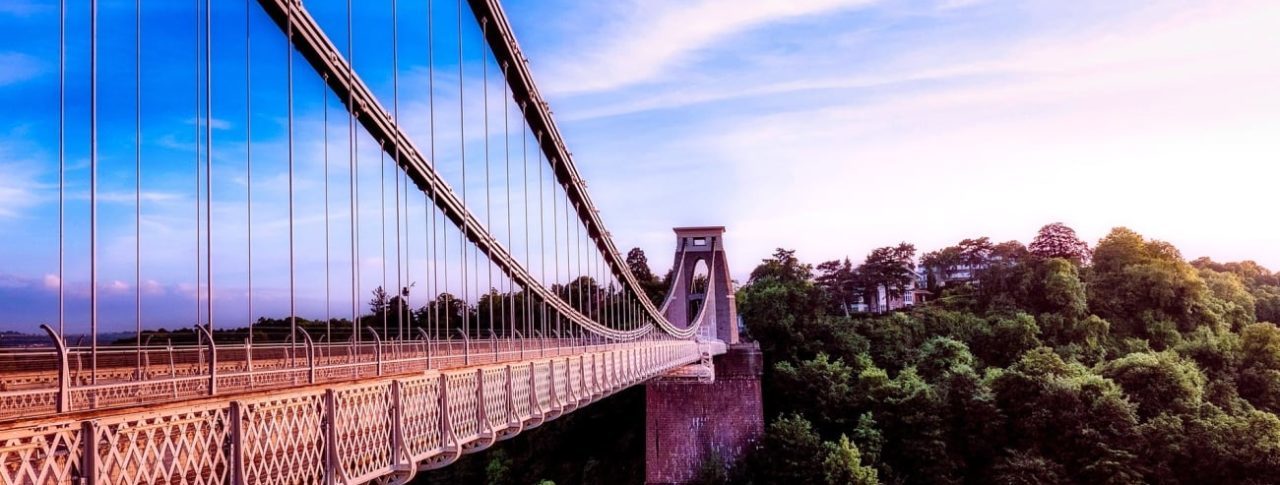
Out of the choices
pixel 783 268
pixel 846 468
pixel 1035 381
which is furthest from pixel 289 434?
pixel 783 268

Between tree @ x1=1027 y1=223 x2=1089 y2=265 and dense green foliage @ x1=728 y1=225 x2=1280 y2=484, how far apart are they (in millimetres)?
8584

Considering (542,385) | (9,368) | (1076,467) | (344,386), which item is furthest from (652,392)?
(344,386)

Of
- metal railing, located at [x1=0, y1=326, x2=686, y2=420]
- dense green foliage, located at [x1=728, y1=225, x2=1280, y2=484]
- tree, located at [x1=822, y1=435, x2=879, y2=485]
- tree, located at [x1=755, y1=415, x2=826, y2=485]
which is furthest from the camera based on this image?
tree, located at [x1=755, y1=415, x2=826, y2=485]

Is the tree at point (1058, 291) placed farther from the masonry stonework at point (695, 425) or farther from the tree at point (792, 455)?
the masonry stonework at point (695, 425)

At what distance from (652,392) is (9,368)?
27330 millimetres

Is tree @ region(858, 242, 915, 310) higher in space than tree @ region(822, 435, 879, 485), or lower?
higher

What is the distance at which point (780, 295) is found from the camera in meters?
46.4

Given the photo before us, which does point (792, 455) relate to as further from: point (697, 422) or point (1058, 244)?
point (1058, 244)

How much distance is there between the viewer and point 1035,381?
35594mm

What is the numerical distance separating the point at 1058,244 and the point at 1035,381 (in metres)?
32.4

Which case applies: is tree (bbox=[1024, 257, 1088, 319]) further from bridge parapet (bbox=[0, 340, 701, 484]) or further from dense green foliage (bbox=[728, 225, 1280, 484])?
bridge parapet (bbox=[0, 340, 701, 484])

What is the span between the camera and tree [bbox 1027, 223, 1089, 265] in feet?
210

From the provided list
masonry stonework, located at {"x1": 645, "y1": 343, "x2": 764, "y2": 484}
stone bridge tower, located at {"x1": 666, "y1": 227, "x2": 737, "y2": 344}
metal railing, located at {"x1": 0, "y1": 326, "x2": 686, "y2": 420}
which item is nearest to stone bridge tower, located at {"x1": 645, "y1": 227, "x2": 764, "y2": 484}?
masonry stonework, located at {"x1": 645, "y1": 343, "x2": 764, "y2": 484}

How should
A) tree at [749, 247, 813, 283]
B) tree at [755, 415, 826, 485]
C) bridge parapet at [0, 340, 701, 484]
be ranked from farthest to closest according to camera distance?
tree at [749, 247, 813, 283] < tree at [755, 415, 826, 485] < bridge parapet at [0, 340, 701, 484]
